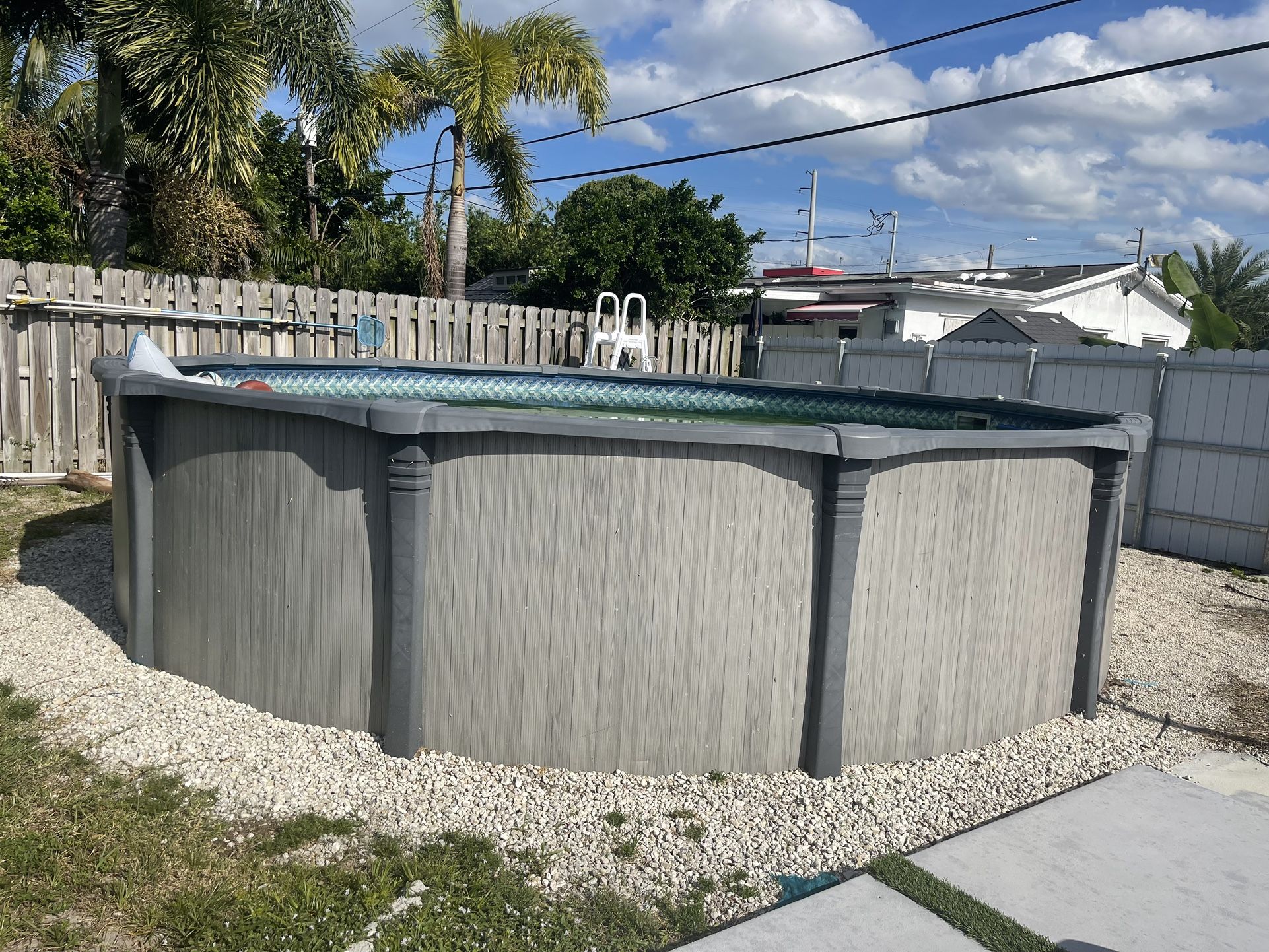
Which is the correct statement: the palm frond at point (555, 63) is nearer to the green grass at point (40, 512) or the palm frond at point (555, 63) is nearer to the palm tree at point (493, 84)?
the palm tree at point (493, 84)

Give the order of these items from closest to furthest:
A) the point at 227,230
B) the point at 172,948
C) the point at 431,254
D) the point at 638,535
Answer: the point at 172,948
the point at 638,535
the point at 227,230
the point at 431,254

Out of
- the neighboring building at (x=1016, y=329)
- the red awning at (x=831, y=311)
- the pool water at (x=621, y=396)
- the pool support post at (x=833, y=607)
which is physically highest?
the red awning at (x=831, y=311)

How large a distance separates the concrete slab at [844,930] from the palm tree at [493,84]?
14.1 metres

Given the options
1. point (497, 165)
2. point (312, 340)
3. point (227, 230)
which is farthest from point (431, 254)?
point (312, 340)

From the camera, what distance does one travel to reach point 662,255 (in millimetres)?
15766

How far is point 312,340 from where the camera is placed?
1039 cm

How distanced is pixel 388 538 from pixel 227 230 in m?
10.6

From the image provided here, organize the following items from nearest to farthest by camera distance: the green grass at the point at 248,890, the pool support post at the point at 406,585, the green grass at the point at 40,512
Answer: the green grass at the point at 248,890 < the pool support post at the point at 406,585 < the green grass at the point at 40,512

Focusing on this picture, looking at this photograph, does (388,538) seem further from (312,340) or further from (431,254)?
(431,254)

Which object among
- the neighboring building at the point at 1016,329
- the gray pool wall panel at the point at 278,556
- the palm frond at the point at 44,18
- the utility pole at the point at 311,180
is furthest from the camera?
the utility pole at the point at 311,180

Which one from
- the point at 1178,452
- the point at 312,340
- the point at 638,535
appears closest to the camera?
the point at 638,535

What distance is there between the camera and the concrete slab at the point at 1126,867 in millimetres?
2910

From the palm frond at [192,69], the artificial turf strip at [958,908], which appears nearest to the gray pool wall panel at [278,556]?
the artificial turf strip at [958,908]

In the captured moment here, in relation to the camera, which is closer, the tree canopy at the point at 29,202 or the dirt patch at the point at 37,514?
the dirt patch at the point at 37,514
